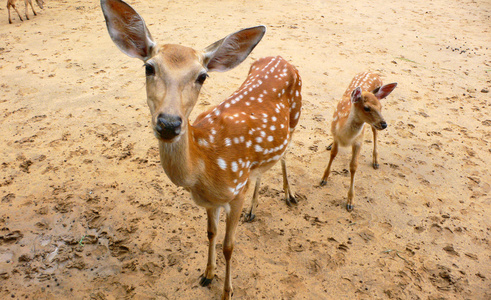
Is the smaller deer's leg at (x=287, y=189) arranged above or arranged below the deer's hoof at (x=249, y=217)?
above

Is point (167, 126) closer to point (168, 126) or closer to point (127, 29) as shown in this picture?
point (168, 126)

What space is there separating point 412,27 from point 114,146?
8978mm

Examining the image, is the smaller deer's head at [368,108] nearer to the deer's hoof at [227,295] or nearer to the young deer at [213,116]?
the young deer at [213,116]

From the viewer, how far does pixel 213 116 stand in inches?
102

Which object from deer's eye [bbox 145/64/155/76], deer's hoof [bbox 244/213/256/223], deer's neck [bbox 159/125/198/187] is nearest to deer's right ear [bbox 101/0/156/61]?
deer's eye [bbox 145/64/155/76]

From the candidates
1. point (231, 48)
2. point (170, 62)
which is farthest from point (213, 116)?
→ point (170, 62)

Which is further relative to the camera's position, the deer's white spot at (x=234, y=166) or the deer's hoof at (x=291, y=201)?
the deer's hoof at (x=291, y=201)

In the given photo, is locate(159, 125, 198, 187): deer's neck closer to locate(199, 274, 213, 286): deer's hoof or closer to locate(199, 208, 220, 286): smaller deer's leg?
locate(199, 208, 220, 286): smaller deer's leg

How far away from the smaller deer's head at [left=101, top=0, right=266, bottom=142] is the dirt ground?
1.62 meters

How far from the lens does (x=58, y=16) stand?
8.41 m

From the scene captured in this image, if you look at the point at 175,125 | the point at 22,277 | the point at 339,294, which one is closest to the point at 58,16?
the point at 22,277

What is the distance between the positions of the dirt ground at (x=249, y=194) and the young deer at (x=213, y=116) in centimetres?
54

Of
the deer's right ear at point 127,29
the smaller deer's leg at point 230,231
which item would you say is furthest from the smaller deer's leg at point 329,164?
the deer's right ear at point 127,29

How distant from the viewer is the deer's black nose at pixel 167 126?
5.08ft
